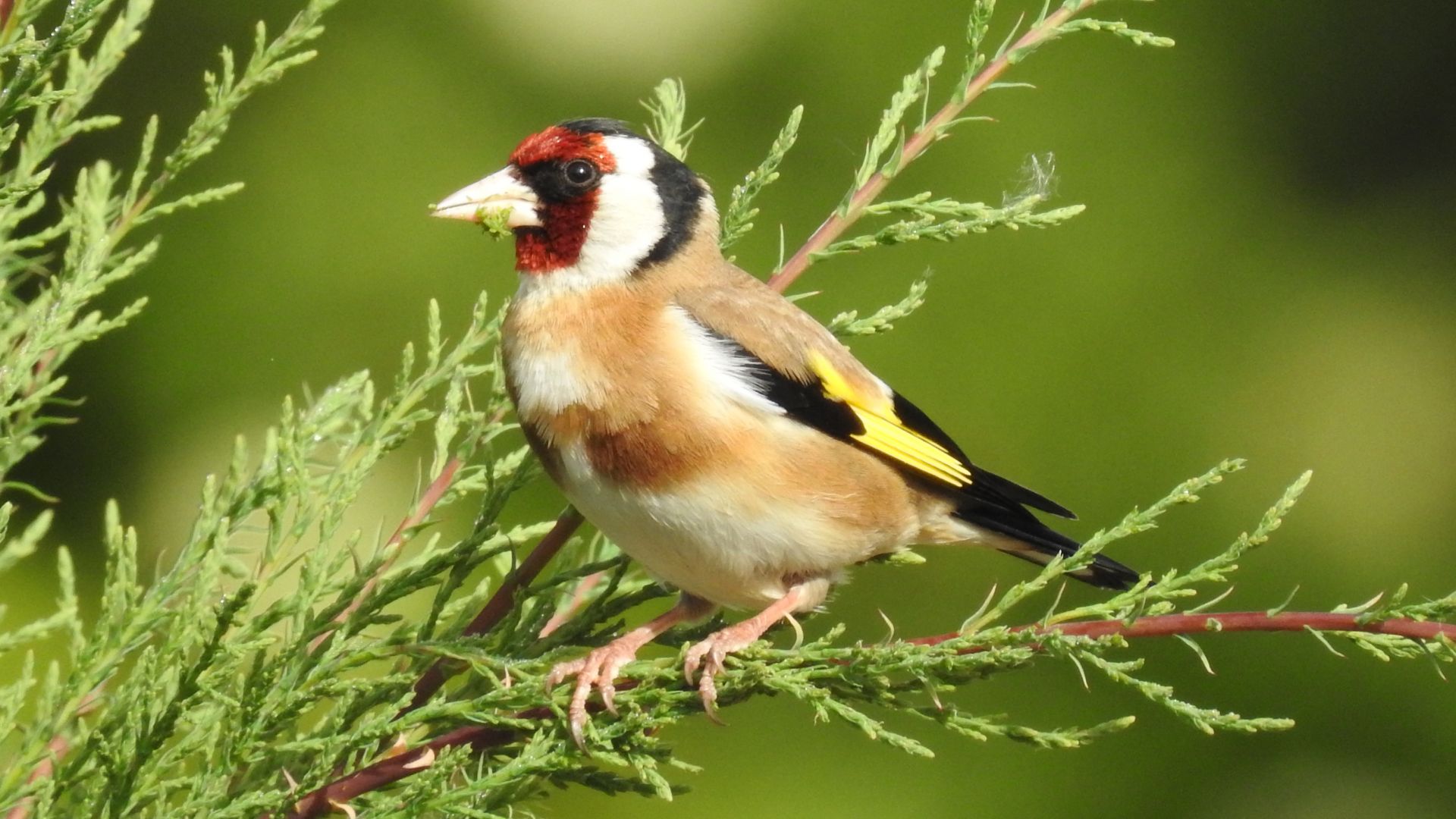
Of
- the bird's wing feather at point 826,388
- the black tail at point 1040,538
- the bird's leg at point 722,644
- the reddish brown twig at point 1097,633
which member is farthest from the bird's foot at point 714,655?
the black tail at point 1040,538

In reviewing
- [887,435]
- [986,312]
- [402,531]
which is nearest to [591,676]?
[402,531]

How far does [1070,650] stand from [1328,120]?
1770 millimetres

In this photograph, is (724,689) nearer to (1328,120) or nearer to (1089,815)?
(1089,815)

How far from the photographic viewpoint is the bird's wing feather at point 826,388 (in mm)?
1920

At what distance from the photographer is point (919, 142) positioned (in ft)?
5.52

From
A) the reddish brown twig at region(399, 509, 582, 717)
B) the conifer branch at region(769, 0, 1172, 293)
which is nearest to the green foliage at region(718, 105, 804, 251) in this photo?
the conifer branch at region(769, 0, 1172, 293)

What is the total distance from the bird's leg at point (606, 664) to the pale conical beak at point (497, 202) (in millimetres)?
515

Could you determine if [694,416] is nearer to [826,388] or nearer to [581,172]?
[826,388]

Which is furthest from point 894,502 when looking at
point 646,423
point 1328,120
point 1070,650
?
point 1328,120

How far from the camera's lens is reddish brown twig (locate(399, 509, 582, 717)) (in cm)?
151

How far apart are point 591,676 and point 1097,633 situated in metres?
0.49

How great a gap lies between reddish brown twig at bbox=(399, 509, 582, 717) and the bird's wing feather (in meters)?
0.36

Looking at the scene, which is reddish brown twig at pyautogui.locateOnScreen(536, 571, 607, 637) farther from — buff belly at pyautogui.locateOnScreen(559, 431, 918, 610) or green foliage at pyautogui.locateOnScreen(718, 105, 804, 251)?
green foliage at pyautogui.locateOnScreen(718, 105, 804, 251)

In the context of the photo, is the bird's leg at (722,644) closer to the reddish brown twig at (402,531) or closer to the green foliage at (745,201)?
the reddish brown twig at (402,531)
